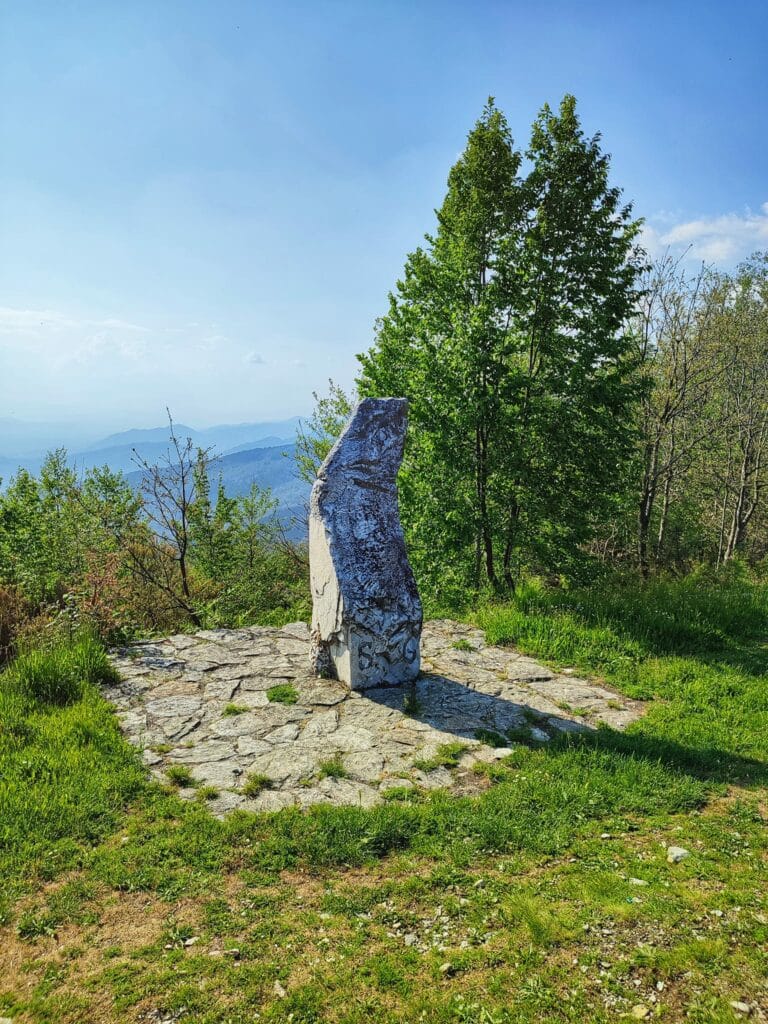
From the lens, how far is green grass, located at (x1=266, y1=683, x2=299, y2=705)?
6.92 m

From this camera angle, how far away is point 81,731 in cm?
573

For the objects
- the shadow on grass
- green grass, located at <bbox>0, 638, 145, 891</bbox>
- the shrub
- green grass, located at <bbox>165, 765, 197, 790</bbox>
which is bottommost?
the shadow on grass

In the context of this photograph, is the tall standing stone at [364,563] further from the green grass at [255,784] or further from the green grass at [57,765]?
the green grass at [57,765]

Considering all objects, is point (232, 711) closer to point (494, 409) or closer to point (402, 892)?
point (402, 892)

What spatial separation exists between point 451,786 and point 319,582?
3363mm

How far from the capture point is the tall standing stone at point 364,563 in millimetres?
7156

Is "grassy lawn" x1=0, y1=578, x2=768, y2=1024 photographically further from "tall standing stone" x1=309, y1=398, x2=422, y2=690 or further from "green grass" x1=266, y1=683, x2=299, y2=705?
"tall standing stone" x1=309, y1=398, x2=422, y2=690

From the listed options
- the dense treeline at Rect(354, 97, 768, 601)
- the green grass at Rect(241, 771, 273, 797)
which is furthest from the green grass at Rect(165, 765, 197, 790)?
the dense treeline at Rect(354, 97, 768, 601)

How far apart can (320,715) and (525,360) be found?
8.32 meters

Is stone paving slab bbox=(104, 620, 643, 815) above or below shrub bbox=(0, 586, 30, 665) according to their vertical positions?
below

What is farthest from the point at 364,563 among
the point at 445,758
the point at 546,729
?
the point at 546,729

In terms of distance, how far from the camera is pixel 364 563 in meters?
7.36

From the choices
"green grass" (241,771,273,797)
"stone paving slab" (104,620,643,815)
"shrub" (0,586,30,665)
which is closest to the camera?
"green grass" (241,771,273,797)

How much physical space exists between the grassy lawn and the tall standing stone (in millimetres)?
2195
